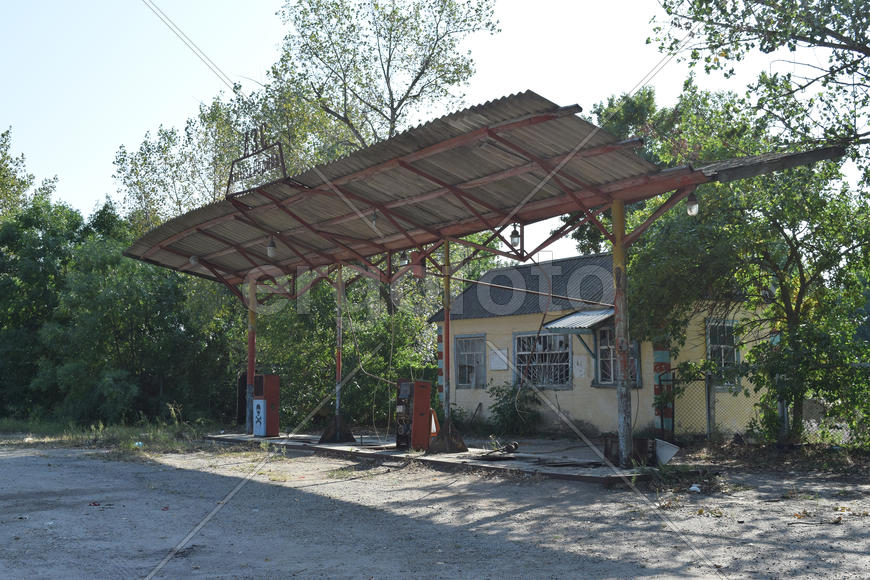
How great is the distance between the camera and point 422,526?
7.57m

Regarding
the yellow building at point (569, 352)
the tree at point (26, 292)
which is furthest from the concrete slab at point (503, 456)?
the tree at point (26, 292)

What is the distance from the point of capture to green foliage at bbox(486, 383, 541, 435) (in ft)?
57.6

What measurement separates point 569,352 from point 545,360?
0.77 meters

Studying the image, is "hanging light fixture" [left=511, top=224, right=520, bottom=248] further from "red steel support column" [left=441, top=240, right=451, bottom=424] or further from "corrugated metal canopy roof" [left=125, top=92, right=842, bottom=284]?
"red steel support column" [left=441, top=240, right=451, bottom=424]

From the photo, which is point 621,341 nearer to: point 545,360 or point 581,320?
point 581,320

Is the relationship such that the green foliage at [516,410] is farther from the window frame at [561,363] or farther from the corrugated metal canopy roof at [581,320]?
the corrugated metal canopy roof at [581,320]

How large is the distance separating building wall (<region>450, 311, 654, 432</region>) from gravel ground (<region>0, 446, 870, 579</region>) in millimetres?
4665

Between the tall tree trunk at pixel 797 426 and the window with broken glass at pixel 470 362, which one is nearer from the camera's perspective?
the tall tree trunk at pixel 797 426

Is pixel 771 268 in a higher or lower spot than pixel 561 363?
higher

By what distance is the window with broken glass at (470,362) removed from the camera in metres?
19.5

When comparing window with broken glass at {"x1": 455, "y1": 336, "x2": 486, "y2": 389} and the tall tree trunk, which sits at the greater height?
window with broken glass at {"x1": 455, "y1": 336, "x2": 486, "y2": 389}

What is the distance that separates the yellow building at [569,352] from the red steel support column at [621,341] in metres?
2.67

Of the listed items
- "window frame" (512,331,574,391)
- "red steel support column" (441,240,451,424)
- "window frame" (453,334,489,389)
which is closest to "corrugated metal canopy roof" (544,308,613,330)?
"window frame" (512,331,574,391)

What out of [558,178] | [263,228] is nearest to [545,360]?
[263,228]
